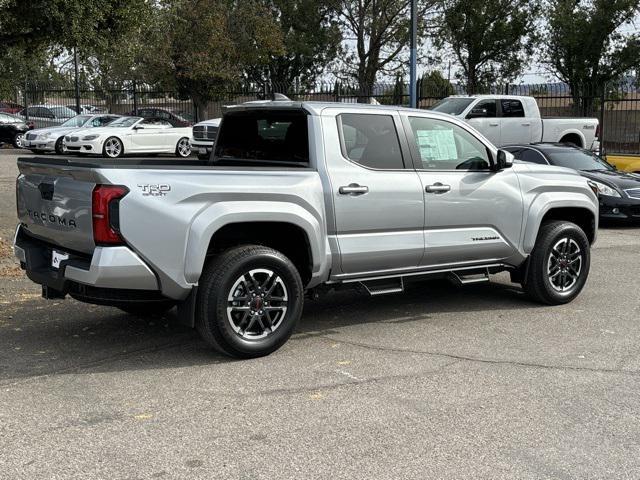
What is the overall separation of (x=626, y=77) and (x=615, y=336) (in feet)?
90.8

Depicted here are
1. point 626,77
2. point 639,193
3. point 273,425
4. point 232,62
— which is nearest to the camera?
point 273,425

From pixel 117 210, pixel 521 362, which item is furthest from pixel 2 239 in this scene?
pixel 521 362

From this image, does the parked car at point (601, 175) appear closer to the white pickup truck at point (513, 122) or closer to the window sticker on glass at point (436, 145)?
the white pickup truck at point (513, 122)

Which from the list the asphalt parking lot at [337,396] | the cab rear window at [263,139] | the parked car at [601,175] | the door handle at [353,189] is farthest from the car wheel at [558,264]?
the parked car at [601,175]

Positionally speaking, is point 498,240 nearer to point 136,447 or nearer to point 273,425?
point 273,425

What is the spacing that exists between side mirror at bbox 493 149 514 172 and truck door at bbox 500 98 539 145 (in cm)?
1298

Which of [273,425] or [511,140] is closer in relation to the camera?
[273,425]

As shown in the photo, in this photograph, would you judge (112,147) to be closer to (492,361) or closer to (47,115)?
(47,115)

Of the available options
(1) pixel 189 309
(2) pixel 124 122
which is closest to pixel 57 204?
(1) pixel 189 309

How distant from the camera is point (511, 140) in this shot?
19.4 m

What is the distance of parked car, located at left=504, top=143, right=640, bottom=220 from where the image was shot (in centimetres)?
1277

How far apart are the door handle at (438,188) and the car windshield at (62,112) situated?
31.6 meters

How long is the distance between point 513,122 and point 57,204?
625 inches

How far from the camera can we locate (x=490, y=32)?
3406 centimetres
